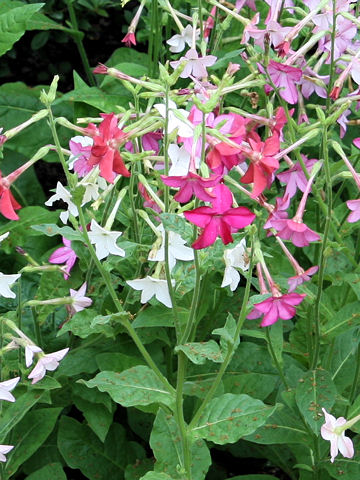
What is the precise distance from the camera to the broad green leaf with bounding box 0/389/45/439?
5.98 feet

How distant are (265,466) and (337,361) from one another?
82cm

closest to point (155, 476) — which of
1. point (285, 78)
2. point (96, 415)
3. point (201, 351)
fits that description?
point (201, 351)

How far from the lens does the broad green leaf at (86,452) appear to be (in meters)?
2.12

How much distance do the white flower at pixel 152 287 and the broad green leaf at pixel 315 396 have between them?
0.44 metres

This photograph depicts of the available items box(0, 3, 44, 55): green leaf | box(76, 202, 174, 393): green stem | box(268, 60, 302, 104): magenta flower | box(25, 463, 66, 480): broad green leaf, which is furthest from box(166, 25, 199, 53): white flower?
box(25, 463, 66, 480): broad green leaf

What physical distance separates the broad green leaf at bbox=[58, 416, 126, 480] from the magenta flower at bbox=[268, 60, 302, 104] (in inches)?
41.2

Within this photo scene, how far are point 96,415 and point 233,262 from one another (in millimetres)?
697

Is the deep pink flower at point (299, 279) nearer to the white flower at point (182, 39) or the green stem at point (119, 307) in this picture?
the green stem at point (119, 307)

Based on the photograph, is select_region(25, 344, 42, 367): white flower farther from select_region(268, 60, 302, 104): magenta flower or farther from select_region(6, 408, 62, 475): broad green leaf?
select_region(268, 60, 302, 104): magenta flower

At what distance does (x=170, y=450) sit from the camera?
1.81 meters

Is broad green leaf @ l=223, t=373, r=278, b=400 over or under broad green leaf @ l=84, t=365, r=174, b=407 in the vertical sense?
under

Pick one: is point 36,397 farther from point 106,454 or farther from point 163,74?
point 163,74

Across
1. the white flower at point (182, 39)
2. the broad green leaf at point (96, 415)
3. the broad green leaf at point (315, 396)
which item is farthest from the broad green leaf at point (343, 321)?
the white flower at point (182, 39)

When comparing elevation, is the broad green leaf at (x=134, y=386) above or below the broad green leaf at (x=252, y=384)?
above
